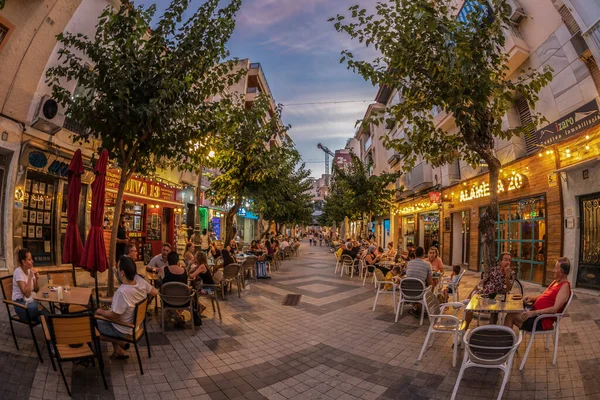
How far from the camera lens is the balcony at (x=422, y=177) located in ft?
64.9

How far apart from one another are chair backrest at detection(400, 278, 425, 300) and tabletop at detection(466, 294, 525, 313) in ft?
4.22

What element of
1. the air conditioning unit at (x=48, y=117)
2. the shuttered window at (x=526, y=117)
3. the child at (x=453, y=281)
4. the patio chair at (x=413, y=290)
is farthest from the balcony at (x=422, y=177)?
the air conditioning unit at (x=48, y=117)

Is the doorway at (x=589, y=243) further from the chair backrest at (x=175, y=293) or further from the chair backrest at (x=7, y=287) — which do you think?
the chair backrest at (x=7, y=287)

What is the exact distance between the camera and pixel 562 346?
5.02 metres

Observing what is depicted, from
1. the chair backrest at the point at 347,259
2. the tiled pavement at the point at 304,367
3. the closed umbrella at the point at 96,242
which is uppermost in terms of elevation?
the closed umbrella at the point at 96,242

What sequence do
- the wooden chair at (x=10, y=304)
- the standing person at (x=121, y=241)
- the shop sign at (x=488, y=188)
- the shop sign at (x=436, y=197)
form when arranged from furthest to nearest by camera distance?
1. the shop sign at (x=436, y=197)
2. the standing person at (x=121, y=241)
3. the shop sign at (x=488, y=188)
4. the wooden chair at (x=10, y=304)

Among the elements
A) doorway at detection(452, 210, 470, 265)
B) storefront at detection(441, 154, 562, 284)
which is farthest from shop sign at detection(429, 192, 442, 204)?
storefront at detection(441, 154, 562, 284)

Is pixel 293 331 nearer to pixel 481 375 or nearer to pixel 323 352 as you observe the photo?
pixel 323 352

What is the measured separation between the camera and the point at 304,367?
453 cm

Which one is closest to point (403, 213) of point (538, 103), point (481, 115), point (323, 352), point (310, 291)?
point (538, 103)

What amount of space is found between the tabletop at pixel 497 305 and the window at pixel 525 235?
6547 millimetres

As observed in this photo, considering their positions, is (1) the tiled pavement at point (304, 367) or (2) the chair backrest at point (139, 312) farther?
(2) the chair backrest at point (139, 312)

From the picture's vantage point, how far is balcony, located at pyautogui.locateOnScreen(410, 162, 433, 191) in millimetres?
19794

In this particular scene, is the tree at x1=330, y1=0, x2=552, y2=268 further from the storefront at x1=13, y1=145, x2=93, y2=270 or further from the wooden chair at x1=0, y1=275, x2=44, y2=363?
the storefront at x1=13, y1=145, x2=93, y2=270
